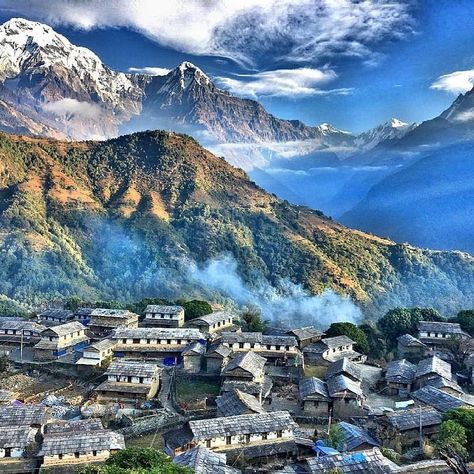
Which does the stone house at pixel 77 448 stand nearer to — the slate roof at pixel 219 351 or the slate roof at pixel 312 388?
the slate roof at pixel 312 388

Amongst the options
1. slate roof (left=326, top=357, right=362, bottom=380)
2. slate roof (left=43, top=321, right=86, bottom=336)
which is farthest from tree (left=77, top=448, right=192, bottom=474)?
slate roof (left=43, top=321, right=86, bottom=336)

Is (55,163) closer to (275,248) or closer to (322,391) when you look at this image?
(275,248)

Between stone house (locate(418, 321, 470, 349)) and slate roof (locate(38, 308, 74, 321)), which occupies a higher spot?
stone house (locate(418, 321, 470, 349))

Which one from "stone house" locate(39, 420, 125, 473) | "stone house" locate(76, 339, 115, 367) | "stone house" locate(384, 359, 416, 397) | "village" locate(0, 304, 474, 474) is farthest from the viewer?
"stone house" locate(76, 339, 115, 367)

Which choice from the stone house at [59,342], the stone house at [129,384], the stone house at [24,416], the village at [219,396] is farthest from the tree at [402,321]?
the stone house at [24,416]

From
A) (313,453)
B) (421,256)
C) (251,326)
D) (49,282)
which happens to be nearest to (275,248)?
(421,256)

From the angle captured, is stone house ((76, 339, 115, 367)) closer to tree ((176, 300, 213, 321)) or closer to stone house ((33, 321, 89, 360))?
stone house ((33, 321, 89, 360))

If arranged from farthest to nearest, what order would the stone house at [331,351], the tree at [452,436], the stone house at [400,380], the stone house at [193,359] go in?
the stone house at [331,351] < the stone house at [193,359] < the stone house at [400,380] < the tree at [452,436]
